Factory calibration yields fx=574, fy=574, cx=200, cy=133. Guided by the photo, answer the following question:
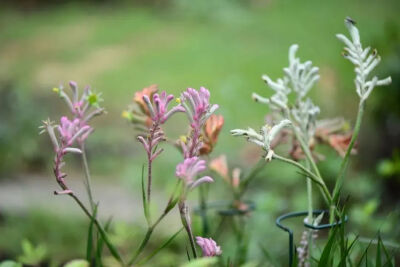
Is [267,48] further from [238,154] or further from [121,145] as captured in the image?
[238,154]

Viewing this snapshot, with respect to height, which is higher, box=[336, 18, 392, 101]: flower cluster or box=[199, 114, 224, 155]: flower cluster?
box=[336, 18, 392, 101]: flower cluster

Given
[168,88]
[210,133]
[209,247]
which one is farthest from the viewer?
[168,88]

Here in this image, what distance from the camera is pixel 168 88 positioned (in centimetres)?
459

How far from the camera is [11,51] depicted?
6.26 metres

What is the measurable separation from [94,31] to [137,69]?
1474 millimetres

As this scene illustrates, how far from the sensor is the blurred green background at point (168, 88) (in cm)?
196

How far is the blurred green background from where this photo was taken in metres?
1.96

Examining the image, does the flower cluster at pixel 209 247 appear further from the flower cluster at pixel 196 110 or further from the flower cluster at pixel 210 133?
the flower cluster at pixel 210 133

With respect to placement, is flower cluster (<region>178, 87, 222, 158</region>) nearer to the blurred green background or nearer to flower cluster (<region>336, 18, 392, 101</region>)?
flower cluster (<region>336, 18, 392, 101</region>)

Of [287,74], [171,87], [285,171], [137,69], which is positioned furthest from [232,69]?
[287,74]

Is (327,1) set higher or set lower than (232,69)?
higher

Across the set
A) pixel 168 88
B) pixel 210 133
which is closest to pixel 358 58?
pixel 210 133

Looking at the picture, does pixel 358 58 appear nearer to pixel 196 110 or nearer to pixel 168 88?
pixel 196 110

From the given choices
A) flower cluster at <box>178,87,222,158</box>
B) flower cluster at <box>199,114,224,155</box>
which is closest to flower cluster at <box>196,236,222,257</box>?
flower cluster at <box>178,87,222,158</box>
